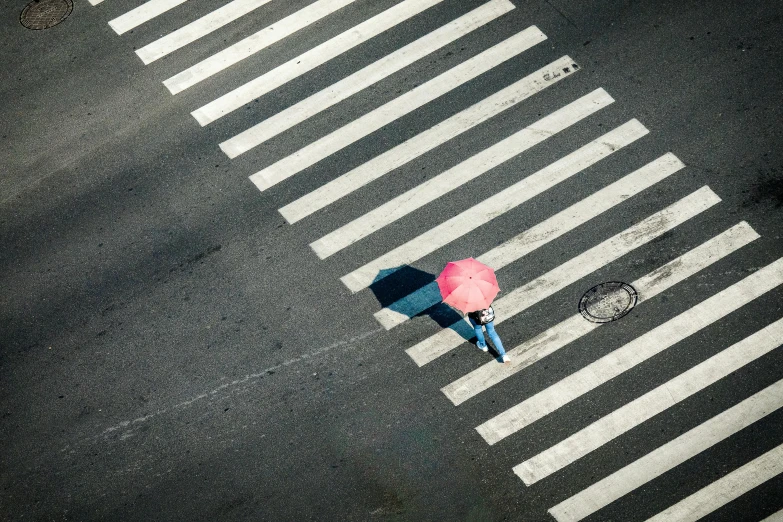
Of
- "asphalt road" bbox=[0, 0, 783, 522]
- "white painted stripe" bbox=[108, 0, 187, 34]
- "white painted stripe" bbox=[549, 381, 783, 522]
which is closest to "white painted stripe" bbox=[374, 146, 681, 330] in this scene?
"asphalt road" bbox=[0, 0, 783, 522]

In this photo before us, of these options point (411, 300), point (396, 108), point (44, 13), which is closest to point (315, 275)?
point (411, 300)

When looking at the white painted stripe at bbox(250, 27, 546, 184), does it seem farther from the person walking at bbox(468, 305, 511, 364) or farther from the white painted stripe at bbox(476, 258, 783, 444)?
the white painted stripe at bbox(476, 258, 783, 444)

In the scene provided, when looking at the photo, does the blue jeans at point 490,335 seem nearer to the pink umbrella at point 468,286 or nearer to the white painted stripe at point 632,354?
the pink umbrella at point 468,286

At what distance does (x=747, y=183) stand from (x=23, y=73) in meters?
11.1

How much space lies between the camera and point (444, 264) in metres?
12.0

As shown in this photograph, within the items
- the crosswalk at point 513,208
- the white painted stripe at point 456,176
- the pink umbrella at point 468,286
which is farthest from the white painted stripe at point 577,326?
the white painted stripe at point 456,176

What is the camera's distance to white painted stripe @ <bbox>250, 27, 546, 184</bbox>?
12.9 meters

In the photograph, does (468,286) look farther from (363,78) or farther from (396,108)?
(363,78)

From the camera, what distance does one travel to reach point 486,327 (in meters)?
11.2

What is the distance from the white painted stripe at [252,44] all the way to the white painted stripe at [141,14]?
1339 millimetres

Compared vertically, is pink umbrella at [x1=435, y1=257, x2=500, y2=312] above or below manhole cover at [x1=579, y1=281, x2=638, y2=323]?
above

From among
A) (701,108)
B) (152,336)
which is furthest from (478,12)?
(152,336)

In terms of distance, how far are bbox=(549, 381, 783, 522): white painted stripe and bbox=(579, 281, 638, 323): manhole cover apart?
1.74 meters

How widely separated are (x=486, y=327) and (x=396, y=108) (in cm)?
392
